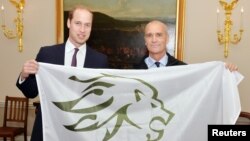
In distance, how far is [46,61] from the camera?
7.95 ft

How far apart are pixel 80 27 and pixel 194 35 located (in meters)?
2.57

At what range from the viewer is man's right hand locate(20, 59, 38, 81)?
222 centimetres

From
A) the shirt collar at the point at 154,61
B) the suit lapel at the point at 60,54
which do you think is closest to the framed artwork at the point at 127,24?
the shirt collar at the point at 154,61

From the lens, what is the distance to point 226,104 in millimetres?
2514

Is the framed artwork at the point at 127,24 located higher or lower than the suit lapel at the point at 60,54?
higher

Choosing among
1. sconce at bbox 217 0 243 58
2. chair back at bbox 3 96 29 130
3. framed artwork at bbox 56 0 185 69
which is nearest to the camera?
sconce at bbox 217 0 243 58

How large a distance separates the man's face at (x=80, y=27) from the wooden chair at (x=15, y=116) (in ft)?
8.88

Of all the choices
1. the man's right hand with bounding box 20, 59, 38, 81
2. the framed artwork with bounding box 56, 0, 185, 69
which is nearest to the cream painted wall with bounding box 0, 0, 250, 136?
the framed artwork with bounding box 56, 0, 185, 69

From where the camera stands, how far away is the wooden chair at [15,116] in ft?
15.3

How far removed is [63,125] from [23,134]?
3.07 metres

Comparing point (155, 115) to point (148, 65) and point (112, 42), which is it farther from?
point (112, 42)

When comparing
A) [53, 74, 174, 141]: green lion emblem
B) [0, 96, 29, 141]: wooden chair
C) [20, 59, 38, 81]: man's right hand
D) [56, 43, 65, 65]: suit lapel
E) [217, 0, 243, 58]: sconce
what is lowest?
[0, 96, 29, 141]: wooden chair

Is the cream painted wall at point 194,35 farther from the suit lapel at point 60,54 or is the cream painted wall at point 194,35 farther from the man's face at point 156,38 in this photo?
the suit lapel at point 60,54

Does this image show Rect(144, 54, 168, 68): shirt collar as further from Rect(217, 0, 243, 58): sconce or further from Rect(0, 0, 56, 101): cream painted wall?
Rect(0, 0, 56, 101): cream painted wall
